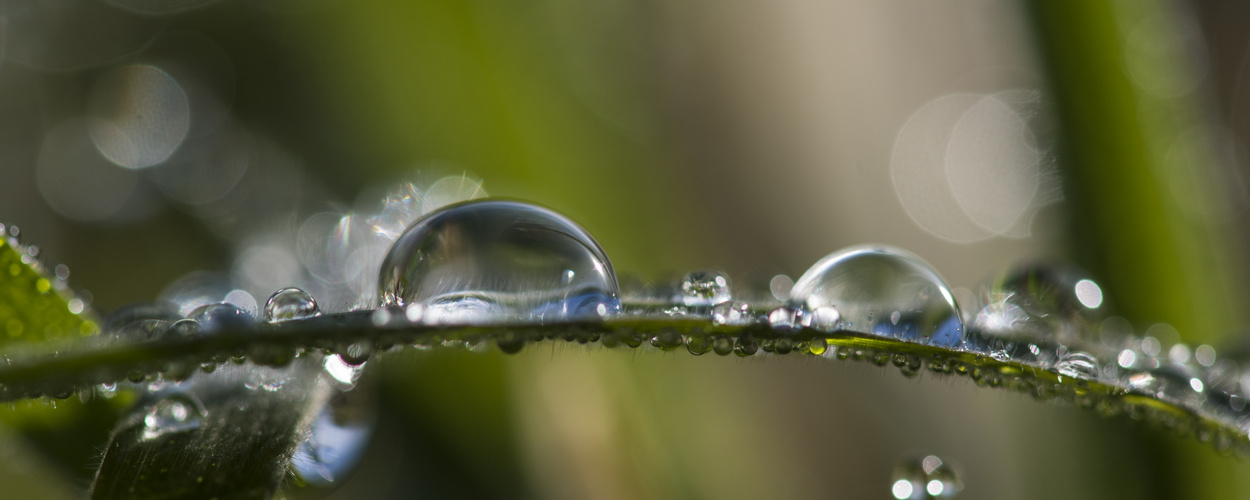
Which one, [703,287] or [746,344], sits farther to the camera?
[703,287]

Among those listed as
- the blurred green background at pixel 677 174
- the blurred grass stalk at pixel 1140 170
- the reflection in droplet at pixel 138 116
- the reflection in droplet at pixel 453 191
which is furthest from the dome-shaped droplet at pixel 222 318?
the reflection in droplet at pixel 138 116

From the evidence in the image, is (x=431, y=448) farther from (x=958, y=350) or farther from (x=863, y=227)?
(x=863, y=227)

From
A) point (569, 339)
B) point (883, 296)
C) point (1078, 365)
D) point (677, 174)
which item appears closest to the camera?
point (569, 339)

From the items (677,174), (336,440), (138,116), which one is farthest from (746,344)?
(138,116)

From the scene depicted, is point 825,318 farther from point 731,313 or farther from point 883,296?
point 883,296

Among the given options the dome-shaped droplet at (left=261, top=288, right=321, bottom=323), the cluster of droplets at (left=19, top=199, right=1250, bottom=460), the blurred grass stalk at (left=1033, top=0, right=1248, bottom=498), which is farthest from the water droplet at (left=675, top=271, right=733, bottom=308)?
the blurred grass stalk at (left=1033, top=0, right=1248, bottom=498)

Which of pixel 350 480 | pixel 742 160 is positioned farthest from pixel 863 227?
pixel 350 480

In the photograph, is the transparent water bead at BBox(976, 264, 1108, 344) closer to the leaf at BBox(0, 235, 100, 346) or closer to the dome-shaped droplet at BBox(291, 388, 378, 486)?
the dome-shaped droplet at BBox(291, 388, 378, 486)
